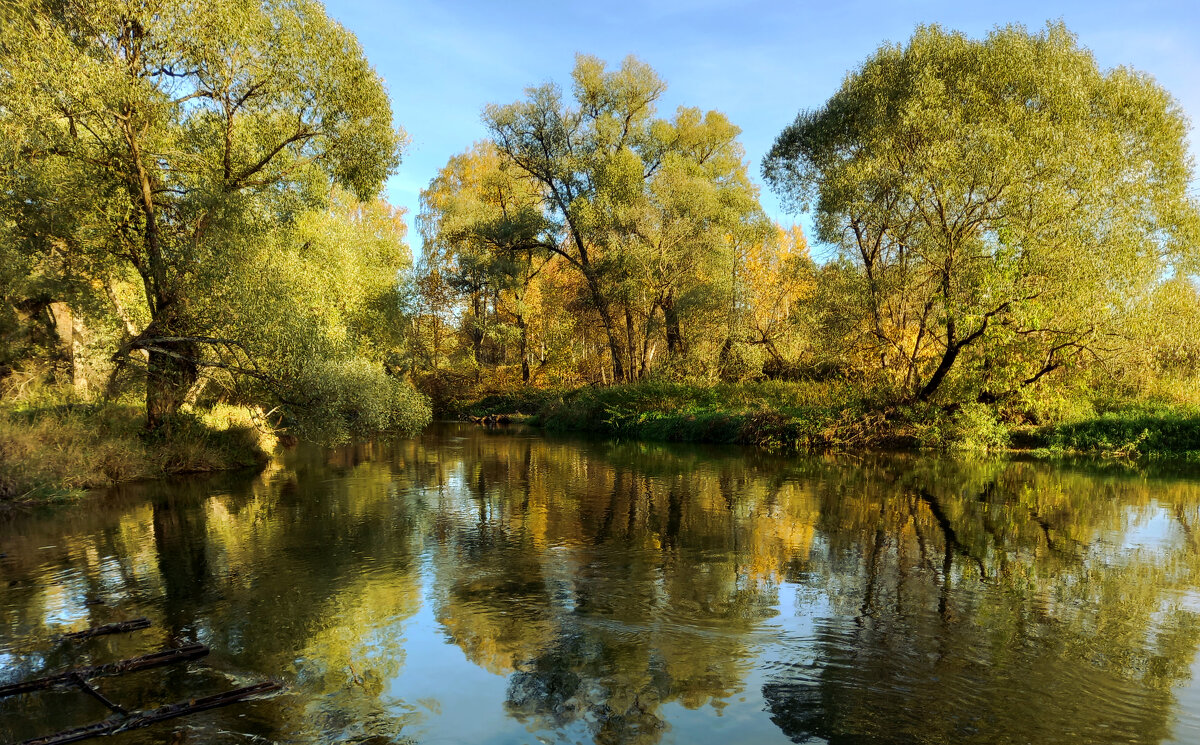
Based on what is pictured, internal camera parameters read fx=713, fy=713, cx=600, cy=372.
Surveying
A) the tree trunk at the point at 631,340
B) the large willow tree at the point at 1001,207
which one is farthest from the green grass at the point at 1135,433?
the tree trunk at the point at 631,340

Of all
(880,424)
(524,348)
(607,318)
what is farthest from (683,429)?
(524,348)

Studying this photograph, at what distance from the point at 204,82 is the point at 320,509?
1042cm

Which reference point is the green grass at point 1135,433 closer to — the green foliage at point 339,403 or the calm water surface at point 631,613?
the calm water surface at point 631,613

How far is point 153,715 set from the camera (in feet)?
18.3

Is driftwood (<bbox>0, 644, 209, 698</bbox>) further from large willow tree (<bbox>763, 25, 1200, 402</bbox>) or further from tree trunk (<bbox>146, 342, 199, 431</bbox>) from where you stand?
large willow tree (<bbox>763, 25, 1200, 402</bbox>)

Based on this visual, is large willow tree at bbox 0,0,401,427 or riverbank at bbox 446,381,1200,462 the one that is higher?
large willow tree at bbox 0,0,401,427

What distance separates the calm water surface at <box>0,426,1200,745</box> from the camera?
18.7ft

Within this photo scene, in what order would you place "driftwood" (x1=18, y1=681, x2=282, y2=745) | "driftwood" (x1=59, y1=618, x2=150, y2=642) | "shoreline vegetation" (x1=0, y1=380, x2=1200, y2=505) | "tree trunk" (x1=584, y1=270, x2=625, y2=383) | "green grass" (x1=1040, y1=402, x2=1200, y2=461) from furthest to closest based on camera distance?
"tree trunk" (x1=584, y1=270, x2=625, y2=383)
"green grass" (x1=1040, y1=402, x2=1200, y2=461)
"shoreline vegetation" (x1=0, y1=380, x2=1200, y2=505)
"driftwood" (x1=59, y1=618, x2=150, y2=642)
"driftwood" (x1=18, y1=681, x2=282, y2=745)

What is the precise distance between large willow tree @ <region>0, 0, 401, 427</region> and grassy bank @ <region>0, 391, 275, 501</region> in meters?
0.94

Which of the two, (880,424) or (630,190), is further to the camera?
(630,190)

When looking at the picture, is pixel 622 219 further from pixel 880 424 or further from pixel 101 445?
pixel 101 445

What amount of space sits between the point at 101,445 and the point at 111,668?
12.3 m

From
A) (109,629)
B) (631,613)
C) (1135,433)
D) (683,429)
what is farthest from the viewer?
(683,429)

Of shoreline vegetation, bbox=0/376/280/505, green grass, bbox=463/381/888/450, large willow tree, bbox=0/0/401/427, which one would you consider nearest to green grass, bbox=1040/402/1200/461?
green grass, bbox=463/381/888/450
